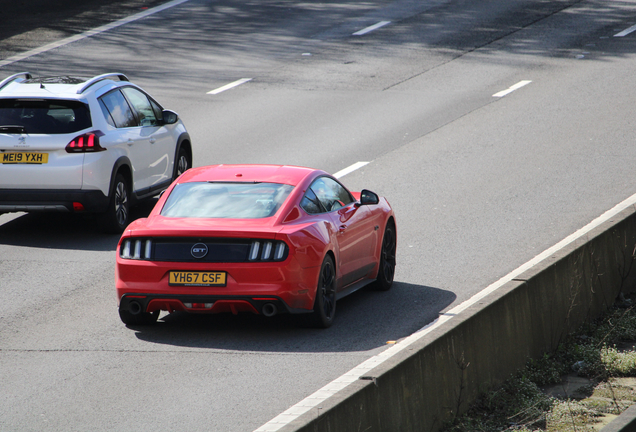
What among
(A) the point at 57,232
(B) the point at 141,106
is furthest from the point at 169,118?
(A) the point at 57,232

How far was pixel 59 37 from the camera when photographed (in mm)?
27266

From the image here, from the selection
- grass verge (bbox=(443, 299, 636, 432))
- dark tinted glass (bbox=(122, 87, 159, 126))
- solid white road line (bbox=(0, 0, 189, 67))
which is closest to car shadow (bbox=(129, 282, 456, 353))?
grass verge (bbox=(443, 299, 636, 432))

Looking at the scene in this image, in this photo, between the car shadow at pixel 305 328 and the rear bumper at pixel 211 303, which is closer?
the rear bumper at pixel 211 303

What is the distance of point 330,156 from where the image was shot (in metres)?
17.7

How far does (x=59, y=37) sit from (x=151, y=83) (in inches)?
220

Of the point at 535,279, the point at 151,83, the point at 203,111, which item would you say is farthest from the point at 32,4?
the point at 535,279

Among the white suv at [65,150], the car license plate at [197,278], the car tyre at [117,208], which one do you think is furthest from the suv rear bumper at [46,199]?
the car license plate at [197,278]

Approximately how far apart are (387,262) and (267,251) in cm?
259

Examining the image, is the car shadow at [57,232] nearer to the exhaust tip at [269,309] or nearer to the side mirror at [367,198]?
the side mirror at [367,198]

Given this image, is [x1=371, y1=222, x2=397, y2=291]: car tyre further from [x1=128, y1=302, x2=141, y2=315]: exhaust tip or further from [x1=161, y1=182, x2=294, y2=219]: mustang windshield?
[x1=128, y1=302, x2=141, y2=315]: exhaust tip

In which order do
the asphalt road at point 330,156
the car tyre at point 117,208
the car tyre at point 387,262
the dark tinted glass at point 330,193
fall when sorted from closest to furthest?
1. the asphalt road at point 330,156
2. the dark tinted glass at point 330,193
3. the car tyre at point 387,262
4. the car tyre at point 117,208

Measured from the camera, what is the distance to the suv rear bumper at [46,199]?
12.6m

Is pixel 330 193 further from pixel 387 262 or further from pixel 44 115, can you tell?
pixel 44 115

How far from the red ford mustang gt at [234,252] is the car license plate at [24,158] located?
11.5ft
